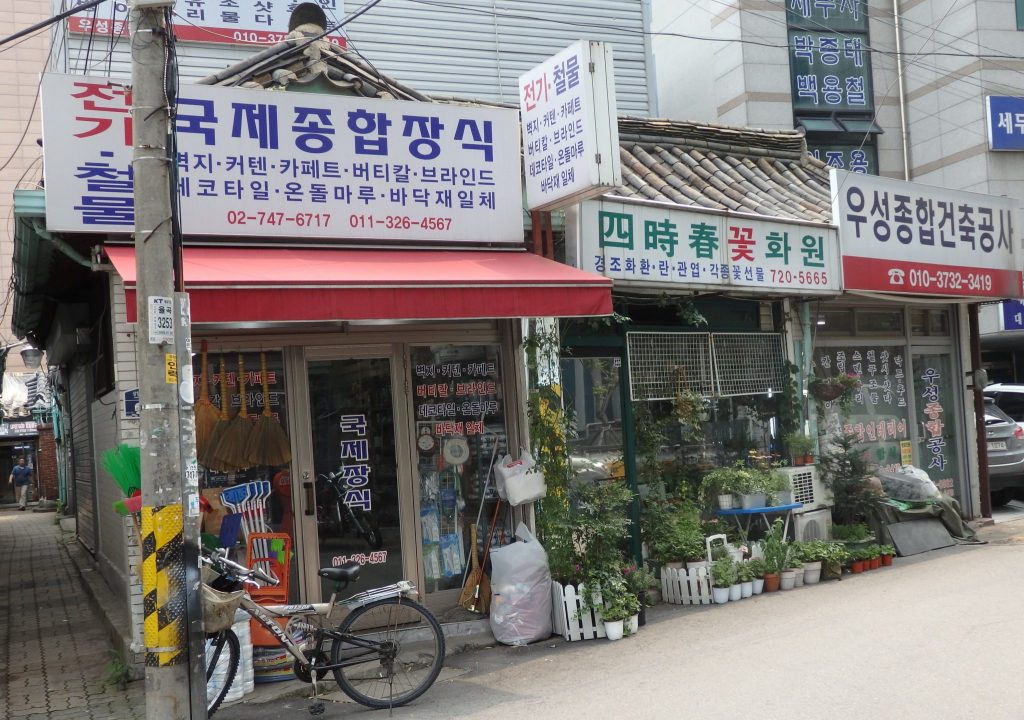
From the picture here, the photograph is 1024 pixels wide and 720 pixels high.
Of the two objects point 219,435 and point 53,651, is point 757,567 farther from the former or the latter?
point 53,651

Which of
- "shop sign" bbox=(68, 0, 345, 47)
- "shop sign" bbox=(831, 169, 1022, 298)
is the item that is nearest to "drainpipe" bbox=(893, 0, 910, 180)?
"shop sign" bbox=(831, 169, 1022, 298)

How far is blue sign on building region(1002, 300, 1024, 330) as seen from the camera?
21.3 metres

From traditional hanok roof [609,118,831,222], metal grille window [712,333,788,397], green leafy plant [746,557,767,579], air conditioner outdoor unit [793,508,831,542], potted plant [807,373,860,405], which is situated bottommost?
green leafy plant [746,557,767,579]

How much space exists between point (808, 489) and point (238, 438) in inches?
257

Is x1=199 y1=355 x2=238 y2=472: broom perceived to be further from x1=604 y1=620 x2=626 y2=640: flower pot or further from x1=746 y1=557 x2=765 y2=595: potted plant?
x1=746 y1=557 x2=765 y2=595: potted plant

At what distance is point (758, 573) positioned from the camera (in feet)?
31.6

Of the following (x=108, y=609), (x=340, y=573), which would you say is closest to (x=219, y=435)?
(x=340, y=573)

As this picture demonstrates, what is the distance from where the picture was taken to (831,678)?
20.5 ft

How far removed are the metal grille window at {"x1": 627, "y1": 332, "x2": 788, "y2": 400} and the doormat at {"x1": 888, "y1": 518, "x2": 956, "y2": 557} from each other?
220cm

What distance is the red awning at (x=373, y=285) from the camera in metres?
6.60

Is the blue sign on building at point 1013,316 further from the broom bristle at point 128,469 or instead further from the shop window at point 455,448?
the broom bristle at point 128,469

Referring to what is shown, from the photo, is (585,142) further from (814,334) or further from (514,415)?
(814,334)

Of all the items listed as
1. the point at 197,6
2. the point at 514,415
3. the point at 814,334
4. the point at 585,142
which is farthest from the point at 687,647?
the point at 197,6

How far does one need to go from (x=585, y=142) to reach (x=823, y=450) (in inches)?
225
